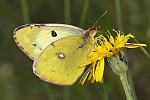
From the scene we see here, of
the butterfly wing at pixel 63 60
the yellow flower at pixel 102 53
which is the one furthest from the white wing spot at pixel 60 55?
the yellow flower at pixel 102 53

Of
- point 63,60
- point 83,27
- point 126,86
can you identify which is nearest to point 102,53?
point 126,86

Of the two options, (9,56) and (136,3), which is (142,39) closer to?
(136,3)

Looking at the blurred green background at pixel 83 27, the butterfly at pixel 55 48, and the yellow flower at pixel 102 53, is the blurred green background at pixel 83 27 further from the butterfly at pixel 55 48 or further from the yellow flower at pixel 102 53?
the yellow flower at pixel 102 53

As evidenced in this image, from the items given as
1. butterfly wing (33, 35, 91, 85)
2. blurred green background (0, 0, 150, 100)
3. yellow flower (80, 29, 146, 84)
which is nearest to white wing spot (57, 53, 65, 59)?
butterfly wing (33, 35, 91, 85)

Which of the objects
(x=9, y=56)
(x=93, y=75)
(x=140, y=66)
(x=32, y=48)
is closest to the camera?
(x=93, y=75)

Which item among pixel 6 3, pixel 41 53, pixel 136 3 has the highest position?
pixel 6 3

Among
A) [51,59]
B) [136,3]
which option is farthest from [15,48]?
[51,59]
